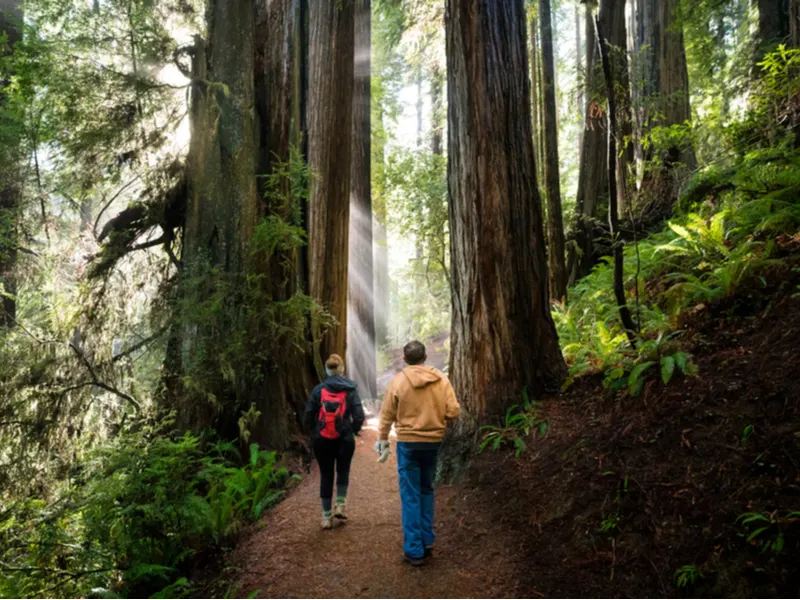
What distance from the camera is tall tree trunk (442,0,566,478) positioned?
602 centimetres

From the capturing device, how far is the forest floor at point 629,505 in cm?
331

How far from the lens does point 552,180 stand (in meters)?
10.2

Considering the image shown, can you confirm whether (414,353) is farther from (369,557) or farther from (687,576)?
(687,576)

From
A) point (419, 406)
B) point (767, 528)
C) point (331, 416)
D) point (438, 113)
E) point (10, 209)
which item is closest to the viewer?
point (767, 528)

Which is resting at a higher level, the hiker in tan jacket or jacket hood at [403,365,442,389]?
jacket hood at [403,365,442,389]

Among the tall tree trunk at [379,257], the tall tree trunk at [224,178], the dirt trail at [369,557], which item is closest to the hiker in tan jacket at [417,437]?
the dirt trail at [369,557]

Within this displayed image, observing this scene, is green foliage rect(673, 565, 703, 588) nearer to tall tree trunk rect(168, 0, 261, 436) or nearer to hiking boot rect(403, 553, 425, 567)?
hiking boot rect(403, 553, 425, 567)

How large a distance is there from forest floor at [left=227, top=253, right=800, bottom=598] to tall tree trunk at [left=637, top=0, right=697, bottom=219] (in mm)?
5433

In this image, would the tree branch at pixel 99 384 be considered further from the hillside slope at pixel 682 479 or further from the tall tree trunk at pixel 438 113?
the tall tree trunk at pixel 438 113

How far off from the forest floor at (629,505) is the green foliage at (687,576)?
1 centimetres

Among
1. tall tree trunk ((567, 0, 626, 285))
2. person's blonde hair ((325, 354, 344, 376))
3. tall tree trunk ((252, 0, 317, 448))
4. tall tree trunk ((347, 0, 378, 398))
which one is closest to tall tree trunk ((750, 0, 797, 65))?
tall tree trunk ((567, 0, 626, 285))

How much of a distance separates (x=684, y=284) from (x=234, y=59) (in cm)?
690

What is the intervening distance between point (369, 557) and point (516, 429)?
1.98 meters

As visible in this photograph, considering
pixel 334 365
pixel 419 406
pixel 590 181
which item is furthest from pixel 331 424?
pixel 590 181
